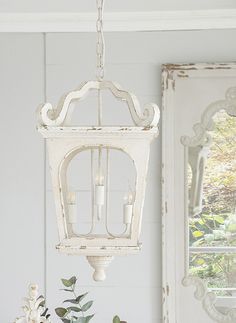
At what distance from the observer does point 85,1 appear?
3.01 meters

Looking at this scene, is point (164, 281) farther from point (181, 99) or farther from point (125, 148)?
point (125, 148)

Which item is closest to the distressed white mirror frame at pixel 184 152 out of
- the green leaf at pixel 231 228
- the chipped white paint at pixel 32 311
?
the green leaf at pixel 231 228

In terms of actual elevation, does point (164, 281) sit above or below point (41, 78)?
below

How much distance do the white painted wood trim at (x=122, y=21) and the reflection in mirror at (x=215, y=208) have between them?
0.43 metres

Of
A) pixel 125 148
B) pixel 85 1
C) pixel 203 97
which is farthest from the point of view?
pixel 203 97

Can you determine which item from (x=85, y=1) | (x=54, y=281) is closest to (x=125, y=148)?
(x=85, y=1)

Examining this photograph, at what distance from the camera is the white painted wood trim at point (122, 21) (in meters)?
3.19

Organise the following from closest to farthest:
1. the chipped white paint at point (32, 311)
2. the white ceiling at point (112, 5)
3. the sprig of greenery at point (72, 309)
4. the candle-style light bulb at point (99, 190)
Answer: the candle-style light bulb at point (99, 190)
the chipped white paint at point (32, 311)
the sprig of greenery at point (72, 309)
the white ceiling at point (112, 5)

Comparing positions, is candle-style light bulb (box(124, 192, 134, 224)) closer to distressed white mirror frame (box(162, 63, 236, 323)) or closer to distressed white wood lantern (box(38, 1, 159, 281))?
distressed white wood lantern (box(38, 1, 159, 281))

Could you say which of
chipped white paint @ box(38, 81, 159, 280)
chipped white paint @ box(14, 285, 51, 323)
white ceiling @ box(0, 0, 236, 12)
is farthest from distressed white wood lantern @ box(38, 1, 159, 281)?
white ceiling @ box(0, 0, 236, 12)

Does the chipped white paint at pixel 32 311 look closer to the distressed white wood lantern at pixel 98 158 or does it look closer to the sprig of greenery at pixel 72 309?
the sprig of greenery at pixel 72 309

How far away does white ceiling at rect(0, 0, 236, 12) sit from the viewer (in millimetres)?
3000

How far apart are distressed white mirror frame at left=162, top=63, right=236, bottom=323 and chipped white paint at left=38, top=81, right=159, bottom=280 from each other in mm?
1490

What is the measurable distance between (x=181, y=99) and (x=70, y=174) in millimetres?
627
